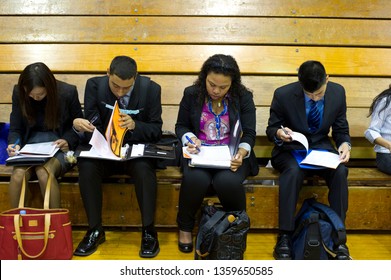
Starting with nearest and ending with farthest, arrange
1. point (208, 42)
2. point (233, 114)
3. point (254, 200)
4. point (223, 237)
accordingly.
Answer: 1. point (223, 237)
2. point (233, 114)
3. point (254, 200)
4. point (208, 42)

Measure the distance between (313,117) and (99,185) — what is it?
1.25 meters

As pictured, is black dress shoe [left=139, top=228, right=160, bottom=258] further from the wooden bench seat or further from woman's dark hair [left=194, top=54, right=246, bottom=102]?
woman's dark hair [left=194, top=54, right=246, bottom=102]

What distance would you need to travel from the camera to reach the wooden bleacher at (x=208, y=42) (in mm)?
2938

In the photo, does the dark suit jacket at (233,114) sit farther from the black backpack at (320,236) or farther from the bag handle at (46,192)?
the bag handle at (46,192)

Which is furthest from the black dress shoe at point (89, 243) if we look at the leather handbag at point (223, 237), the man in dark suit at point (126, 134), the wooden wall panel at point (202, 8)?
the wooden wall panel at point (202, 8)

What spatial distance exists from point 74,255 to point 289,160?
1257mm

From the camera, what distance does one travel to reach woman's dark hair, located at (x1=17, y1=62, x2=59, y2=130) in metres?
2.14

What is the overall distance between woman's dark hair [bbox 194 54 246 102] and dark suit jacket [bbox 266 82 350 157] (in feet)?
0.88

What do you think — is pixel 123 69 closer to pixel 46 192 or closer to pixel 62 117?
pixel 62 117

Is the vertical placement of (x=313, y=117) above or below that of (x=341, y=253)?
above

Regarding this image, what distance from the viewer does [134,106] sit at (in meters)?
2.28

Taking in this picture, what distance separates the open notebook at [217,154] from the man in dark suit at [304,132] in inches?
11.1

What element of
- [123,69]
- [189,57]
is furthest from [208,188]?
[189,57]

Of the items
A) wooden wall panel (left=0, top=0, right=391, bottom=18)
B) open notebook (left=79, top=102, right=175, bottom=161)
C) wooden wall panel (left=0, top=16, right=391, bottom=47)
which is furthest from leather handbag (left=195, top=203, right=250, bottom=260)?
wooden wall panel (left=0, top=0, right=391, bottom=18)
